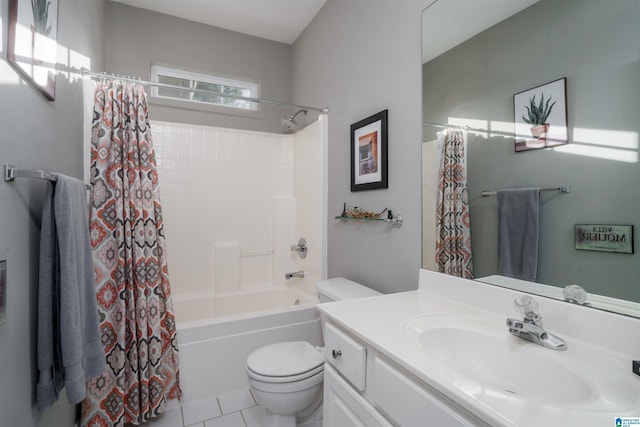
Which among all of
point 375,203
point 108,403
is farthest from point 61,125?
point 375,203

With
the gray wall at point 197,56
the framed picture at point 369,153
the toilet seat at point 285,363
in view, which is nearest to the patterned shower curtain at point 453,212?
the framed picture at point 369,153

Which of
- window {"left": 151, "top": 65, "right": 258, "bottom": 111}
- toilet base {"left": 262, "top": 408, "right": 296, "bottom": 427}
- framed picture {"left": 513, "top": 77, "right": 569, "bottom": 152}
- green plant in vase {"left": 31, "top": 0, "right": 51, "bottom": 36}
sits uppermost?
window {"left": 151, "top": 65, "right": 258, "bottom": 111}

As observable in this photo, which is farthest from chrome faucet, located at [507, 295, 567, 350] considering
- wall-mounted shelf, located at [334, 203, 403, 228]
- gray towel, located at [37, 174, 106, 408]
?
gray towel, located at [37, 174, 106, 408]

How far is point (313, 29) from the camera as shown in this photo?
2.52 m

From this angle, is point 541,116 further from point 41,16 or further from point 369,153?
point 41,16

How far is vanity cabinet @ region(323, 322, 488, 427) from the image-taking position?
68cm

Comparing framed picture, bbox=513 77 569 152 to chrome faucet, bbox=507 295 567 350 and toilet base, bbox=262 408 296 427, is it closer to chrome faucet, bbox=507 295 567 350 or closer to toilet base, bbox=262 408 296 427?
chrome faucet, bbox=507 295 567 350

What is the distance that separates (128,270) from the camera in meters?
1.63

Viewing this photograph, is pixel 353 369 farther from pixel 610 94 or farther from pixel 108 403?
pixel 108 403

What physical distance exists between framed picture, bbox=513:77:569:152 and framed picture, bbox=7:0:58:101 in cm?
154

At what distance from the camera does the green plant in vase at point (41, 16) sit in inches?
37.1

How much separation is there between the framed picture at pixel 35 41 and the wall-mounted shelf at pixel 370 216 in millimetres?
1509

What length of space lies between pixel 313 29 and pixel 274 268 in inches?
85.1

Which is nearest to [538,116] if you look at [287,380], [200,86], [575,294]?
[575,294]
